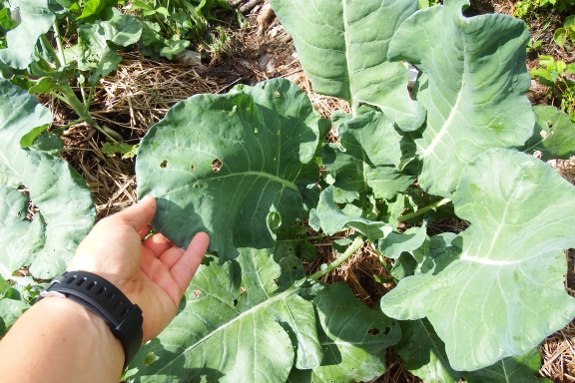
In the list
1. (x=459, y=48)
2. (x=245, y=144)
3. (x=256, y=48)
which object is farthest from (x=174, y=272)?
(x=256, y=48)

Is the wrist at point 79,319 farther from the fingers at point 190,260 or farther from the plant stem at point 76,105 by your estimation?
the plant stem at point 76,105

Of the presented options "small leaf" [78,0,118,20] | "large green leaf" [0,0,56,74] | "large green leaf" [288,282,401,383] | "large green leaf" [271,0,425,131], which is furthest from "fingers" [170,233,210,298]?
"small leaf" [78,0,118,20]

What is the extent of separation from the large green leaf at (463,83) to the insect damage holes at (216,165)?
26.0 inches

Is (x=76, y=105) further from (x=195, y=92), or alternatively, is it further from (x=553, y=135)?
(x=553, y=135)

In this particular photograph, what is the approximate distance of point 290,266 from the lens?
179 centimetres

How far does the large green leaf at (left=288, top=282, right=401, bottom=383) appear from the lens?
170 centimetres

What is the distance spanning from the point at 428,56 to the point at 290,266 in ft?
3.04

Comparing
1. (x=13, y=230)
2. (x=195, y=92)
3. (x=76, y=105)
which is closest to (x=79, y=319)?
(x=13, y=230)

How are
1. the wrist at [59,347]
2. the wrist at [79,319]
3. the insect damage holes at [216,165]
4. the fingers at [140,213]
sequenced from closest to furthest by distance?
the wrist at [59,347] → the wrist at [79,319] → the fingers at [140,213] → the insect damage holes at [216,165]

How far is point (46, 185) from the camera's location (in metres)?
1.57

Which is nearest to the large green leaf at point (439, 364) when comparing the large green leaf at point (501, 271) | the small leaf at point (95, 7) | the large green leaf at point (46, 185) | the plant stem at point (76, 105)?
the large green leaf at point (501, 271)

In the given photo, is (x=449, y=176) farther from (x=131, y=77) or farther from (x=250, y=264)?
(x=131, y=77)

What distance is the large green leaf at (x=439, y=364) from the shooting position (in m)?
1.73

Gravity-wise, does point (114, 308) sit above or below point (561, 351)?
above
